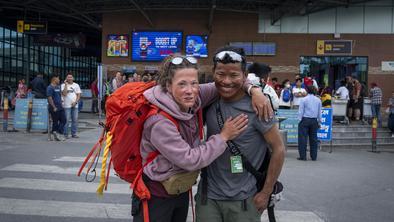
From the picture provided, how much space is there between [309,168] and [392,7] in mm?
16975

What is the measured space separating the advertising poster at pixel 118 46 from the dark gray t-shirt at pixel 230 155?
71.0ft

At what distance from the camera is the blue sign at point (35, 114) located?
44.6 ft

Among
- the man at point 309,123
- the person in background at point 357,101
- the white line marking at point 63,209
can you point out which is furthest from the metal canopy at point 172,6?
the white line marking at point 63,209

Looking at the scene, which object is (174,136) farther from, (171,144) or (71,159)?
(71,159)

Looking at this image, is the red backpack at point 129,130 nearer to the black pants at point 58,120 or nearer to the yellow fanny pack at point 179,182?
the yellow fanny pack at point 179,182

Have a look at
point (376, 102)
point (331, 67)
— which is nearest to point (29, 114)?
point (376, 102)

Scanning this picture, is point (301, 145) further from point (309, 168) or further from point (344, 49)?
point (344, 49)

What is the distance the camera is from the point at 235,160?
8.18 feet

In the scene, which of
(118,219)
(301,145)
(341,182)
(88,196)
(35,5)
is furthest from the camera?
(35,5)

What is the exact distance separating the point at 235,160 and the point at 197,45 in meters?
20.9

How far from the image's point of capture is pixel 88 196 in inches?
232

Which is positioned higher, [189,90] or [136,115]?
[189,90]

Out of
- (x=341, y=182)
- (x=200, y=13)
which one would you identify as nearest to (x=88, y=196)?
(x=341, y=182)

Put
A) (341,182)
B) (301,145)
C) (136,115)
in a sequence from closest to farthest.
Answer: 1. (136,115)
2. (341,182)
3. (301,145)
